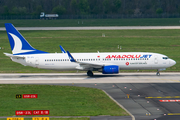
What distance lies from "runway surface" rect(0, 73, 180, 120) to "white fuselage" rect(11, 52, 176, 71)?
161cm

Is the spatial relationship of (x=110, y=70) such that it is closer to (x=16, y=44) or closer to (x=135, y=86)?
(x=135, y=86)

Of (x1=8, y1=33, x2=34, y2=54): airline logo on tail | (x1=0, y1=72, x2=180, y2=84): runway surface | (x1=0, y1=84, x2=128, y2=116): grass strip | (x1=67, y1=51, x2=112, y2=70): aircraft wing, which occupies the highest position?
(x1=8, y1=33, x2=34, y2=54): airline logo on tail

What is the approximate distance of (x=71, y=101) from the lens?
30484 millimetres

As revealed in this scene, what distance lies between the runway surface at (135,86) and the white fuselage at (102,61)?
63.5 inches

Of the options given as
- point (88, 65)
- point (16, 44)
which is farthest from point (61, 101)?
point (16, 44)

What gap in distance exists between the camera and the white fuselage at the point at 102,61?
150 ft

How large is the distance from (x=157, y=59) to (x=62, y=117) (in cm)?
2543

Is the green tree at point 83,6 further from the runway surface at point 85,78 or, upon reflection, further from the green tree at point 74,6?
the runway surface at point 85,78

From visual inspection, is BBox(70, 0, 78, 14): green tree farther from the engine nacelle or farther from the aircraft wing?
the engine nacelle

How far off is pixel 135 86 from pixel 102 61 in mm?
9153

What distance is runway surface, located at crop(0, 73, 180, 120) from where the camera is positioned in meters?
26.7

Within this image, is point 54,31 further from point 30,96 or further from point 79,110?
point 79,110

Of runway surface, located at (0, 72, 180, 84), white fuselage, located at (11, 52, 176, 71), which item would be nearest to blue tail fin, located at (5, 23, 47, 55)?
white fuselage, located at (11, 52, 176, 71)

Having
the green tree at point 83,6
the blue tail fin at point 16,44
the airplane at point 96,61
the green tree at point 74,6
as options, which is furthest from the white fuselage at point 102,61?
the green tree at point 74,6
